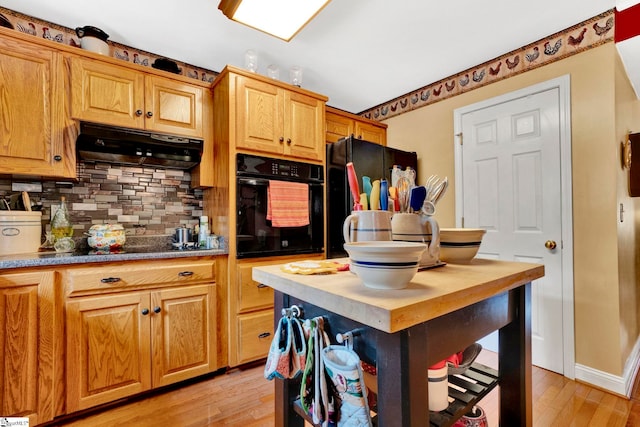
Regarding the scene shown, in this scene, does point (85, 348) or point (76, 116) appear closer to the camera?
point (85, 348)

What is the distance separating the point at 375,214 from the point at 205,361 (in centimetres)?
178

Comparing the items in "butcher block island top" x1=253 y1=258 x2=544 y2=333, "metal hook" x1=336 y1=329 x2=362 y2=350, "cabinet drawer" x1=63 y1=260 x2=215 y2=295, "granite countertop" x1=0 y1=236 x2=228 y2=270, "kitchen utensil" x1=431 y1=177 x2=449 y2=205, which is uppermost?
"kitchen utensil" x1=431 y1=177 x2=449 y2=205

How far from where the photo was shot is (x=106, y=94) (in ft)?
6.31

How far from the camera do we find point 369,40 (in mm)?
2176

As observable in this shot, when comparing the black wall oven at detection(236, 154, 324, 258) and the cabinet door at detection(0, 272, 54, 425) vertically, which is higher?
the black wall oven at detection(236, 154, 324, 258)

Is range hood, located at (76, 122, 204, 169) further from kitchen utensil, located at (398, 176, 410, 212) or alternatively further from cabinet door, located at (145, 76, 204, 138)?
kitchen utensil, located at (398, 176, 410, 212)

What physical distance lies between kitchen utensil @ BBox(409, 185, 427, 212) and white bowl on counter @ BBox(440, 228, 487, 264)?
0.20 metres

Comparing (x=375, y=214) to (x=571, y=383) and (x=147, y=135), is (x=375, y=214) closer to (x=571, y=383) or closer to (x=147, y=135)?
(x=147, y=135)

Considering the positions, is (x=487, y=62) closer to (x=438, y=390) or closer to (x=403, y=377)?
(x=438, y=390)

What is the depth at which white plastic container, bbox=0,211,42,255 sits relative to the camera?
5.68 ft

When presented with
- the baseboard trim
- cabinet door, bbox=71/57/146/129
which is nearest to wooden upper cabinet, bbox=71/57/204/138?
cabinet door, bbox=71/57/146/129

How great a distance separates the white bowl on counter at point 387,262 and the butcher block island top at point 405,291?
22 millimetres

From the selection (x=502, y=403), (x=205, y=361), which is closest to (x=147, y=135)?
(x=205, y=361)

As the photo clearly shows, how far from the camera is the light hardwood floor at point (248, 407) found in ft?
5.17
